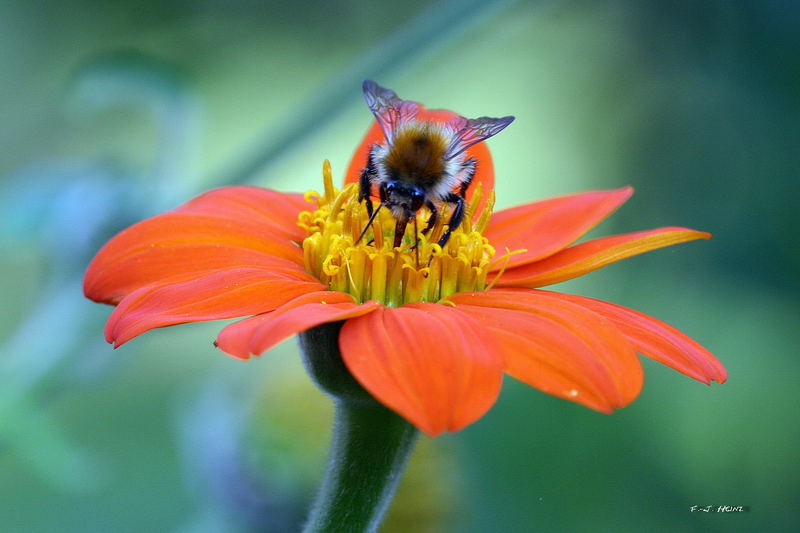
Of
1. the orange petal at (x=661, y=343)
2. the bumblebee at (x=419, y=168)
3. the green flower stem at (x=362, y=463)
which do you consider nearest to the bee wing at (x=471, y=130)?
the bumblebee at (x=419, y=168)

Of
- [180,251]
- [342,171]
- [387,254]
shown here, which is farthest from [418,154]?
[342,171]

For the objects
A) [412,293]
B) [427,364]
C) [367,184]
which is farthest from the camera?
[367,184]

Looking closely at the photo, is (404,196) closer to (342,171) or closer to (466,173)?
(466,173)

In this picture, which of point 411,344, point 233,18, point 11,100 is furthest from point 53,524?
point 233,18

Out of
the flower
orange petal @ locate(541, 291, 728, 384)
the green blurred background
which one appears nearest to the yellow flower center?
the flower

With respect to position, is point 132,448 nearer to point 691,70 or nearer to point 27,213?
point 27,213

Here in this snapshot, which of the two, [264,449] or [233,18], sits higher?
[233,18]
